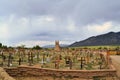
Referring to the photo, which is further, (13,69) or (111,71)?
(111,71)

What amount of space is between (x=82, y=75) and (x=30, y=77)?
345cm

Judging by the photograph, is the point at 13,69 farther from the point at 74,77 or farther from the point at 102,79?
the point at 102,79

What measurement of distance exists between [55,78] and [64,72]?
71 centimetres

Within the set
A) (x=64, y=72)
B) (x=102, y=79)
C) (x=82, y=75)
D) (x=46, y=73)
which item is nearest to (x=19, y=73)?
(x=46, y=73)

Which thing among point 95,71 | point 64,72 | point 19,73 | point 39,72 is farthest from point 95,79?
point 19,73

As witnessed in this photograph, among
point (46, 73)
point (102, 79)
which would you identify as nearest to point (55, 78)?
point (46, 73)

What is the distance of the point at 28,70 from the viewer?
18609mm

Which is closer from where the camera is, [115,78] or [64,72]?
[64,72]

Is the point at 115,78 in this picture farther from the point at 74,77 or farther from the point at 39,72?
the point at 39,72

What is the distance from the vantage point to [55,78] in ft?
60.7

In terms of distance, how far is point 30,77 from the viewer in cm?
1855

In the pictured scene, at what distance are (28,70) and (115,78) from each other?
6093 millimetres

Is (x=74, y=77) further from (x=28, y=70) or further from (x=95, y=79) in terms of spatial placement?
(x=28, y=70)

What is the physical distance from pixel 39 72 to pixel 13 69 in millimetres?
1702
